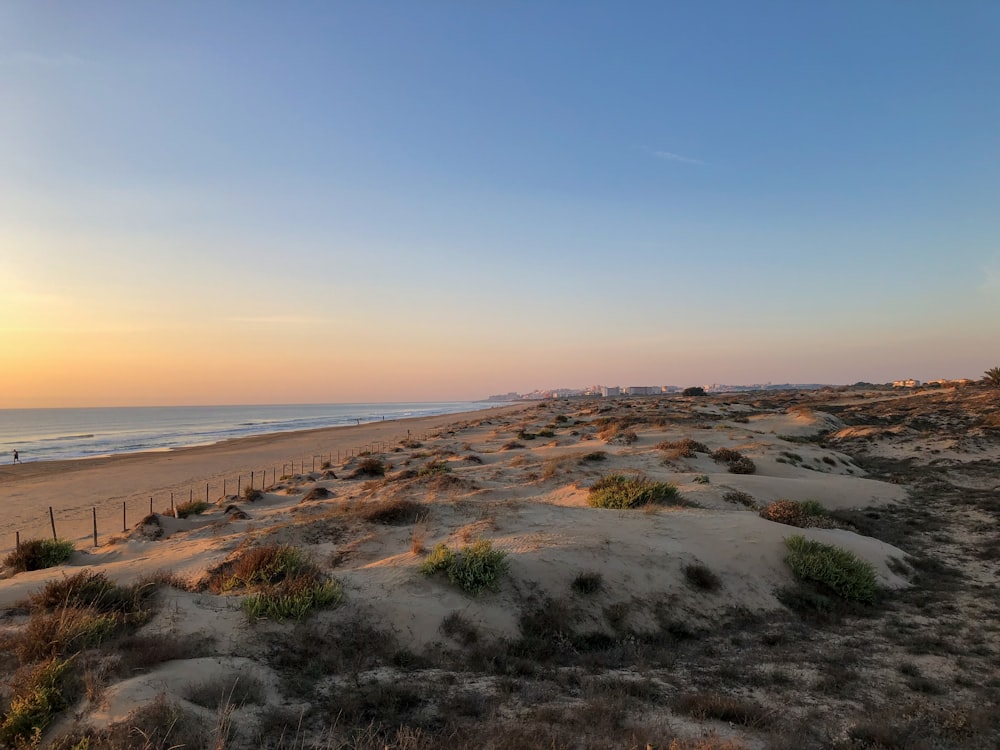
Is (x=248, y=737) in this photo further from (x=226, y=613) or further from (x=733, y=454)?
(x=733, y=454)

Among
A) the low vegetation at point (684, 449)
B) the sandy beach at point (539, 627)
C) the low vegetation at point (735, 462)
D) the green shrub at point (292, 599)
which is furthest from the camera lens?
the low vegetation at point (684, 449)

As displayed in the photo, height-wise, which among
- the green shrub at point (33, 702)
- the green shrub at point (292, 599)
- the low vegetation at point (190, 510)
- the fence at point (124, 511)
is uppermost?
the green shrub at point (33, 702)

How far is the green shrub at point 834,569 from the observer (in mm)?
10664

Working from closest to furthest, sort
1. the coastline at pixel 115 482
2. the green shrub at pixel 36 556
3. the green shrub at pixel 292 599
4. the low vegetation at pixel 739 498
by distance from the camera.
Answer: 1. the green shrub at pixel 292 599
2. the green shrub at pixel 36 556
3. the low vegetation at pixel 739 498
4. the coastline at pixel 115 482

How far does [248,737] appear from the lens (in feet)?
16.4

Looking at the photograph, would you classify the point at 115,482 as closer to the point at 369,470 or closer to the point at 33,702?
the point at 369,470

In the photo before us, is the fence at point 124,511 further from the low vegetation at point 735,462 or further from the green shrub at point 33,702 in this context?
the low vegetation at point 735,462

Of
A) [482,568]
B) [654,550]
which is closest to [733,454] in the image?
[654,550]

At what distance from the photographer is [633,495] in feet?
53.2

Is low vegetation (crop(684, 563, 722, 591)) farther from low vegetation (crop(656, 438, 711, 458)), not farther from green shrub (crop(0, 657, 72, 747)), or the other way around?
low vegetation (crop(656, 438, 711, 458))

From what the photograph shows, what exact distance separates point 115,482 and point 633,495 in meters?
37.0

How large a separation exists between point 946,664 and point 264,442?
66.3 meters

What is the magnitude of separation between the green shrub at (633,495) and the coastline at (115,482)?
18.2 m

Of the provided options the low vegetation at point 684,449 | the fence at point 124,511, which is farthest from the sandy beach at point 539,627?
the low vegetation at point 684,449
